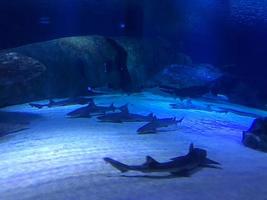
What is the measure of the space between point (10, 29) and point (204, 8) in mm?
11301

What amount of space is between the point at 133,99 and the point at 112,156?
8318mm

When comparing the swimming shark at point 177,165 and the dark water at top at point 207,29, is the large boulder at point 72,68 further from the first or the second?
the swimming shark at point 177,165

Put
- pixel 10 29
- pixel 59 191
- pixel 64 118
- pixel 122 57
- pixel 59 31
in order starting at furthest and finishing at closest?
1. pixel 122 57
2. pixel 64 118
3. pixel 59 31
4. pixel 10 29
5. pixel 59 191

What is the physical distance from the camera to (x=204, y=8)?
1705cm

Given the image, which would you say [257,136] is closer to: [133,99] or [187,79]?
[133,99]

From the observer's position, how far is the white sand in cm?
446

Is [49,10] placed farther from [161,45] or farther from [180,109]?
[161,45]

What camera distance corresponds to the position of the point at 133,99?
566 inches

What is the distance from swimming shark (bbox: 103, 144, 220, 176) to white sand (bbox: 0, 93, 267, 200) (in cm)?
12

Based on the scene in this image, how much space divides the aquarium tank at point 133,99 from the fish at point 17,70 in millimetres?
36

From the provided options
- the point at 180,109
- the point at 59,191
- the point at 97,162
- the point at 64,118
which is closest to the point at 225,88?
the point at 180,109

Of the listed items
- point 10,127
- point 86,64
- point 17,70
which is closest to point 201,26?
point 86,64

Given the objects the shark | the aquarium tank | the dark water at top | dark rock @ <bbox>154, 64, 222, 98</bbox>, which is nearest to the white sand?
the aquarium tank

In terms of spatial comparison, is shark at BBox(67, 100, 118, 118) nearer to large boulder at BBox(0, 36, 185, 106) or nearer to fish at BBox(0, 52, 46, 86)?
fish at BBox(0, 52, 46, 86)
